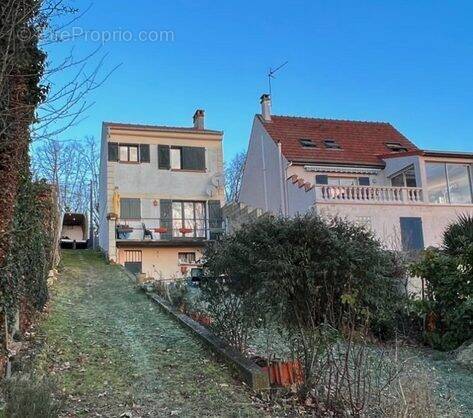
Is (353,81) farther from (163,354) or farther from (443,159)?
(163,354)

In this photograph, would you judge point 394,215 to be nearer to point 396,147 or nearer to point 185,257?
point 396,147

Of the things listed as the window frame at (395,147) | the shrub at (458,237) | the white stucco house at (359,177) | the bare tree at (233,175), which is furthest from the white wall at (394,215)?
the bare tree at (233,175)

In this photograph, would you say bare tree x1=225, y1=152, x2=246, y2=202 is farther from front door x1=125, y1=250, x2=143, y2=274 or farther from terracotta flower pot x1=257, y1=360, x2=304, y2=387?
terracotta flower pot x1=257, y1=360, x2=304, y2=387

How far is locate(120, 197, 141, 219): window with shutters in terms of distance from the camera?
26.7 meters

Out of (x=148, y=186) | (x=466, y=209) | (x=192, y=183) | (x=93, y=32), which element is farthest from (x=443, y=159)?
(x=93, y=32)

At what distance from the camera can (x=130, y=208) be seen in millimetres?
26906

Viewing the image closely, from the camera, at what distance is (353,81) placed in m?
18.1

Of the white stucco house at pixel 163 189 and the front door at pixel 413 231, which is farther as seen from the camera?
the white stucco house at pixel 163 189

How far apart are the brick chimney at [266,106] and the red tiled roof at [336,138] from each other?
0.98 feet

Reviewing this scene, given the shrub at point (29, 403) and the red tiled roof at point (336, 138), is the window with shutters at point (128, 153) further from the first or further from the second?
the shrub at point (29, 403)

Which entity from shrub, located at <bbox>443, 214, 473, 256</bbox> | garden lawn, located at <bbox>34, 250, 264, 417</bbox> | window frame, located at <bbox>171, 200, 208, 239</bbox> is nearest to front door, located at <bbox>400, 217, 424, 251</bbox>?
shrub, located at <bbox>443, 214, 473, 256</bbox>

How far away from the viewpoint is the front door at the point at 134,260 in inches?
985

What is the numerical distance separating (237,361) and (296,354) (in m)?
0.95

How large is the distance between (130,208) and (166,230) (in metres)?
2.42
